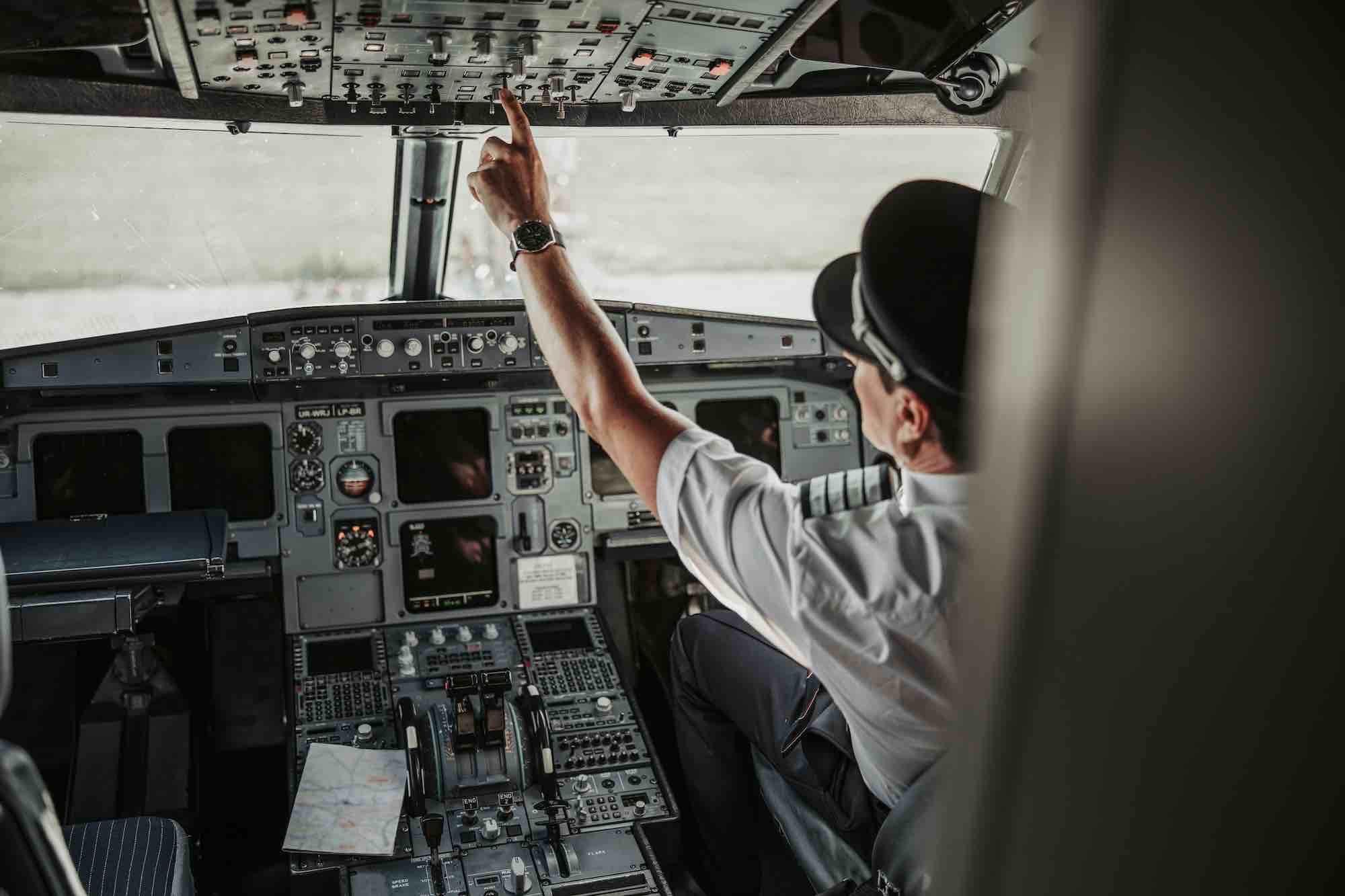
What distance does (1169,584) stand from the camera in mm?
529

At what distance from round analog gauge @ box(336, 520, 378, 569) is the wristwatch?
2.28 m

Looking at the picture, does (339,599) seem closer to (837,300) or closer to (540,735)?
(540,735)

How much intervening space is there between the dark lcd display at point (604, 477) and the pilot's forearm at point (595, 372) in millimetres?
2327

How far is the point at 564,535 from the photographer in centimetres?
420

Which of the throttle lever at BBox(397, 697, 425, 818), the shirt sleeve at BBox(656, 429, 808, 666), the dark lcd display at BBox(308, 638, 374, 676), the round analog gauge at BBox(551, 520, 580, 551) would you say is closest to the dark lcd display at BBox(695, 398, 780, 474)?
the round analog gauge at BBox(551, 520, 580, 551)

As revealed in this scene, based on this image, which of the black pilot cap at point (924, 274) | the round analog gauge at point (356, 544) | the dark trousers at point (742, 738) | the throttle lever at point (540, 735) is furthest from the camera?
the round analog gauge at point (356, 544)

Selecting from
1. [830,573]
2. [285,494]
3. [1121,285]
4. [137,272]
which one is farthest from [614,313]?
[1121,285]

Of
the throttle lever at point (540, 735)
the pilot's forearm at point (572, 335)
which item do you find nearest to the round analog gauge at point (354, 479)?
the throttle lever at point (540, 735)

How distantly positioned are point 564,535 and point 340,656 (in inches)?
35.9

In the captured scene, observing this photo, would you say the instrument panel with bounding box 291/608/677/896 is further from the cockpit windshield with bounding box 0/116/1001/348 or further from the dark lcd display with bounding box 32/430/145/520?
the cockpit windshield with bounding box 0/116/1001/348

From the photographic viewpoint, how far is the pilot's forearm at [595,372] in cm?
176

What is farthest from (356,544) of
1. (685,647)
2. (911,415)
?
(911,415)

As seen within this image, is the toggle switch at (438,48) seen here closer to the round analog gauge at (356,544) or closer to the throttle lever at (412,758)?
the throttle lever at (412,758)

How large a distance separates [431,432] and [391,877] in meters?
1.68
